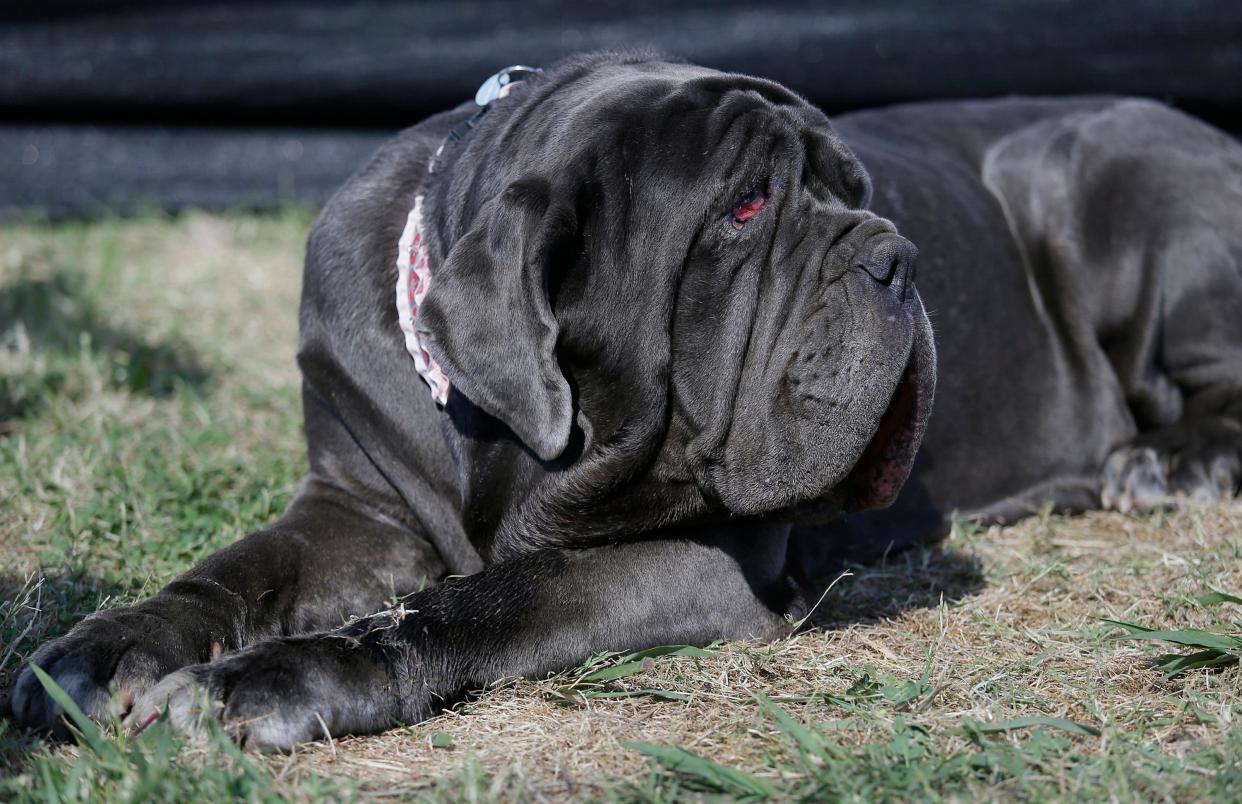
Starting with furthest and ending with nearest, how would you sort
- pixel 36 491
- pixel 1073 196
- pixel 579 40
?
pixel 579 40, pixel 1073 196, pixel 36 491

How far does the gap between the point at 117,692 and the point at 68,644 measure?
14cm

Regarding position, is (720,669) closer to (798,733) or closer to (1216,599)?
(798,733)

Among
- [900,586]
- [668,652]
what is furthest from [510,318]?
[900,586]

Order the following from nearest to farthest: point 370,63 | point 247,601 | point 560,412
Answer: point 560,412 → point 247,601 → point 370,63

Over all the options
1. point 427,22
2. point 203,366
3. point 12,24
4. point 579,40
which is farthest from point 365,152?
point 203,366

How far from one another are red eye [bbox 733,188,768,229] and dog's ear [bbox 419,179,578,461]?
32cm

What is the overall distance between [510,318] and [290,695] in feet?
2.38

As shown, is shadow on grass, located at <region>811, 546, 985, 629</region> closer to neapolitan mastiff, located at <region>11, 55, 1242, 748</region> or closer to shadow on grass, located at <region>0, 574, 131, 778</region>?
neapolitan mastiff, located at <region>11, 55, 1242, 748</region>

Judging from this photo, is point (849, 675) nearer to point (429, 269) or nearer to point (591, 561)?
point (591, 561)

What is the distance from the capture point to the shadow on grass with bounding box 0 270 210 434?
418cm

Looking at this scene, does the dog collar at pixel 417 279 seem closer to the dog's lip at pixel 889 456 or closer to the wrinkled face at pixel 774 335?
the wrinkled face at pixel 774 335

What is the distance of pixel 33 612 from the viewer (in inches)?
105

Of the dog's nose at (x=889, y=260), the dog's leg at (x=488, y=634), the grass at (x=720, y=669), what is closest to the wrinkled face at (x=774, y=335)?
the dog's nose at (x=889, y=260)

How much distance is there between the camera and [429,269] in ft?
8.93
